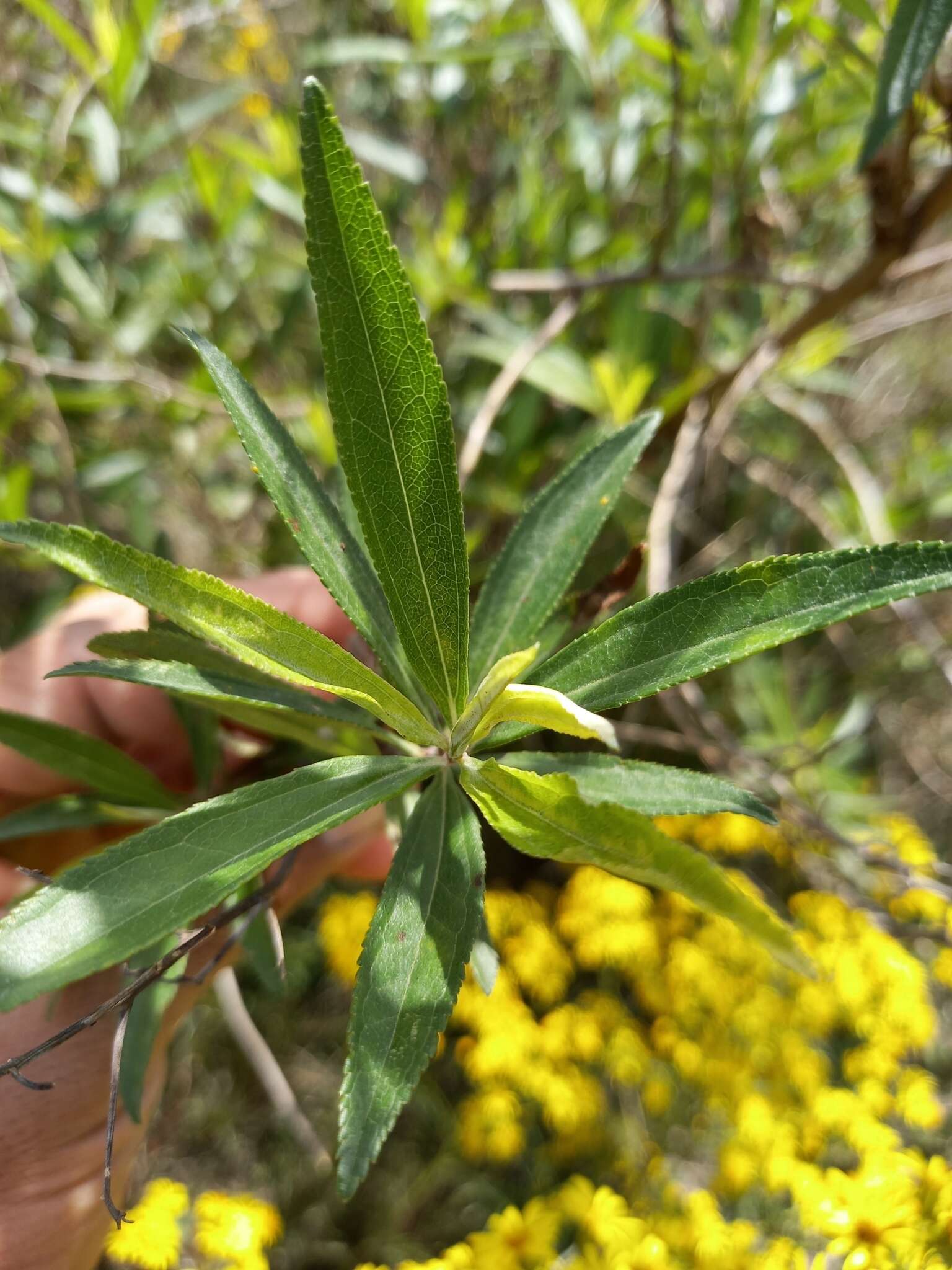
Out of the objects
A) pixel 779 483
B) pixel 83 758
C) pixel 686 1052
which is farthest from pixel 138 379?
pixel 686 1052

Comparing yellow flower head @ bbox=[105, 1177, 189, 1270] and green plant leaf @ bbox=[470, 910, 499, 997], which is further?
yellow flower head @ bbox=[105, 1177, 189, 1270]

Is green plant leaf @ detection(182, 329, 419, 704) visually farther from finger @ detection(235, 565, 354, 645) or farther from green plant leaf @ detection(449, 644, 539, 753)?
finger @ detection(235, 565, 354, 645)

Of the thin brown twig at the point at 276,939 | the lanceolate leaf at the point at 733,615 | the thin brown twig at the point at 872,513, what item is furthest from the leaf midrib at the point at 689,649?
the thin brown twig at the point at 872,513

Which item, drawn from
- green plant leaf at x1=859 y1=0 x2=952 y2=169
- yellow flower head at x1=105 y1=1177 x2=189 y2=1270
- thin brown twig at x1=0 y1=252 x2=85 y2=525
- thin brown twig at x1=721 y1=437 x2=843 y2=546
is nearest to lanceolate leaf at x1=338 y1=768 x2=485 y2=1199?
green plant leaf at x1=859 y1=0 x2=952 y2=169

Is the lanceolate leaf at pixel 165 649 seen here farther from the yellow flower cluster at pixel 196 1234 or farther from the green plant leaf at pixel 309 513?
the yellow flower cluster at pixel 196 1234

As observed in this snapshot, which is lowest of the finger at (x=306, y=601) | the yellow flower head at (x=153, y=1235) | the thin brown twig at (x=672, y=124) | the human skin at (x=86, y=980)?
the yellow flower head at (x=153, y=1235)

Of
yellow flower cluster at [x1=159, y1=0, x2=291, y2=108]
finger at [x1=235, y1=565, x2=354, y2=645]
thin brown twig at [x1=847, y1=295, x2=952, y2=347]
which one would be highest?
yellow flower cluster at [x1=159, y1=0, x2=291, y2=108]

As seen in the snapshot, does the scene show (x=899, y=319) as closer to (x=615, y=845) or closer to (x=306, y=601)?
(x=306, y=601)
